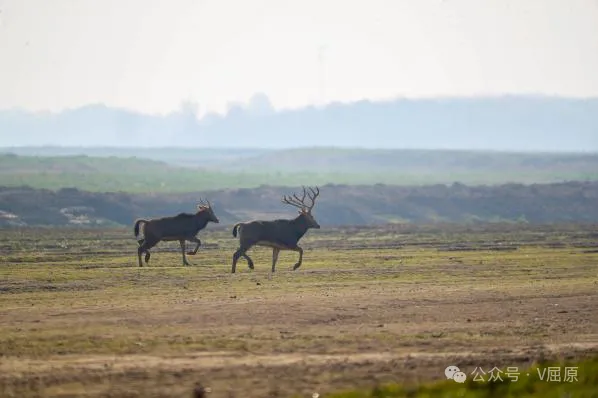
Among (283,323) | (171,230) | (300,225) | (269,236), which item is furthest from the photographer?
(171,230)

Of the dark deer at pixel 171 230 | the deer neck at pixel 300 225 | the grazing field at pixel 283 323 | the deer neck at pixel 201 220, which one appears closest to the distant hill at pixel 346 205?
the deer neck at pixel 201 220

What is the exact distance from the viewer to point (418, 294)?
3023cm

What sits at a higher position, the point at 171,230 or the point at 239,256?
the point at 171,230

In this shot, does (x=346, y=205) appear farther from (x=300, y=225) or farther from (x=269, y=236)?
(x=269, y=236)

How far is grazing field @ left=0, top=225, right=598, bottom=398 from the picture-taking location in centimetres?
1942

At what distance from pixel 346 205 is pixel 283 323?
71.5 metres

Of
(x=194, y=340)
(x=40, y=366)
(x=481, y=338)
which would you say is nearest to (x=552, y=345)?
(x=481, y=338)

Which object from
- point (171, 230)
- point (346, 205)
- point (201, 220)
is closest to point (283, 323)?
point (171, 230)

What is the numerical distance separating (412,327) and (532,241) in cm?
3344

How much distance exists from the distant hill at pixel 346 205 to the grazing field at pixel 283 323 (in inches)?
1583

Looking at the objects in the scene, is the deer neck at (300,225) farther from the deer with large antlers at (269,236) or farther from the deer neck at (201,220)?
the deer neck at (201,220)

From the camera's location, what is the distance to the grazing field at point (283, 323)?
63.7 feet

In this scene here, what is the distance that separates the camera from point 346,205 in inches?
3777

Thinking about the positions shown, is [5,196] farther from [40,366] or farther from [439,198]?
[40,366]
